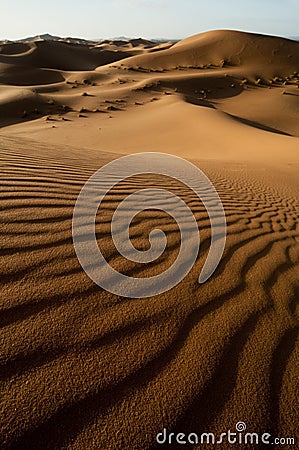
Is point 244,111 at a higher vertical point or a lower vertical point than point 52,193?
higher

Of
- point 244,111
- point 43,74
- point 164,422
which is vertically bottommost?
point 164,422

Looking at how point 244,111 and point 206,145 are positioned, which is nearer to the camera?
point 206,145

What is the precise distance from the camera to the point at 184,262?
7.66ft

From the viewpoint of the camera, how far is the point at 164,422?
4.18 ft

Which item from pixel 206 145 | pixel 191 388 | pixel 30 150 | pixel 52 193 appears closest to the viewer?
pixel 191 388

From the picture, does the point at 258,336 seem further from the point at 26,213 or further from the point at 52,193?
the point at 52,193

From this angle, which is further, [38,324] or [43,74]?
[43,74]

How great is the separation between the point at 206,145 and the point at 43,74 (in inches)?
949

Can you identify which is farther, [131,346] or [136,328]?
[136,328]

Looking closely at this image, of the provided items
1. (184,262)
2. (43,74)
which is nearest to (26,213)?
(184,262)

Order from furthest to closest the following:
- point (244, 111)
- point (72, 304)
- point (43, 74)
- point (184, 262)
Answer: point (43, 74)
point (244, 111)
point (184, 262)
point (72, 304)

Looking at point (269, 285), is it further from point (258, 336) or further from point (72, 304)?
point (72, 304)

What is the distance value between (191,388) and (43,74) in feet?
104

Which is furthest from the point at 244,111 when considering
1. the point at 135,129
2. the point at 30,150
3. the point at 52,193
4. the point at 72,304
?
the point at 72,304
